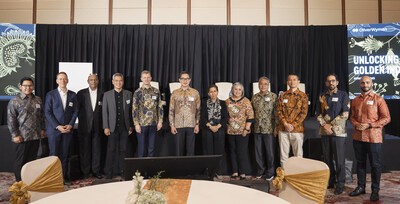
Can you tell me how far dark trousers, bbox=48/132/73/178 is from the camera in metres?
3.66

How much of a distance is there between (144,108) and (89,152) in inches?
46.0

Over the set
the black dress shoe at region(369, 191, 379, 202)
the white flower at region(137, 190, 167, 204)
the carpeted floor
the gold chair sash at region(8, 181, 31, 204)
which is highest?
the white flower at region(137, 190, 167, 204)

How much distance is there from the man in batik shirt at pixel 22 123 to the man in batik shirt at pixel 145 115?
1.32 meters

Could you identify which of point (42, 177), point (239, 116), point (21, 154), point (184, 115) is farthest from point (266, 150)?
point (21, 154)

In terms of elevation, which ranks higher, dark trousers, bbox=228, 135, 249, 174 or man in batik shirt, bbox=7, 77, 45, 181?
man in batik shirt, bbox=7, 77, 45, 181

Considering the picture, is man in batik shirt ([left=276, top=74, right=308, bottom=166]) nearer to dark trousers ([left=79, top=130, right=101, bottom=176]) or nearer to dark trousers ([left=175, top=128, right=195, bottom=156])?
dark trousers ([left=175, top=128, right=195, bottom=156])

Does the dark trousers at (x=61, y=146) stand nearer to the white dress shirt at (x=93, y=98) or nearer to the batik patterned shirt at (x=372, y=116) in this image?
the white dress shirt at (x=93, y=98)

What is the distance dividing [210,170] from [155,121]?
2583 mm

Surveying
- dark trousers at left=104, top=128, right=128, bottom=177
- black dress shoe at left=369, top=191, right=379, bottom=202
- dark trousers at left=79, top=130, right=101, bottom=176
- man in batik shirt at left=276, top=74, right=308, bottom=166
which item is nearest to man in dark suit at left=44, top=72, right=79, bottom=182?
dark trousers at left=79, top=130, right=101, bottom=176

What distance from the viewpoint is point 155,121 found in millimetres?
4043

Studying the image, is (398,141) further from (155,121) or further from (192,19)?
(192,19)

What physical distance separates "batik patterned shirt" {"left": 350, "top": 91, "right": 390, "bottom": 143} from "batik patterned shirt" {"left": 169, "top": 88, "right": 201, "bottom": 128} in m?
2.17

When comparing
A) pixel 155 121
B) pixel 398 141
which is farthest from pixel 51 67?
pixel 398 141

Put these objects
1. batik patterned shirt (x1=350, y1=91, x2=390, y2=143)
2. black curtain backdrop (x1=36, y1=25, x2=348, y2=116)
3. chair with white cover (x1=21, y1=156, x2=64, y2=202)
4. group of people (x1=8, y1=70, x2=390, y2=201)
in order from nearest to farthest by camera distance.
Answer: chair with white cover (x1=21, y1=156, x2=64, y2=202), batik patterned shirt (x1=350, y1=91, x2=390, y2=143), group of people (x1=8, y1=70, x2=390, y2=201), black curtain backdrop (x1=36, y1=25, x2=348, y2=116)
